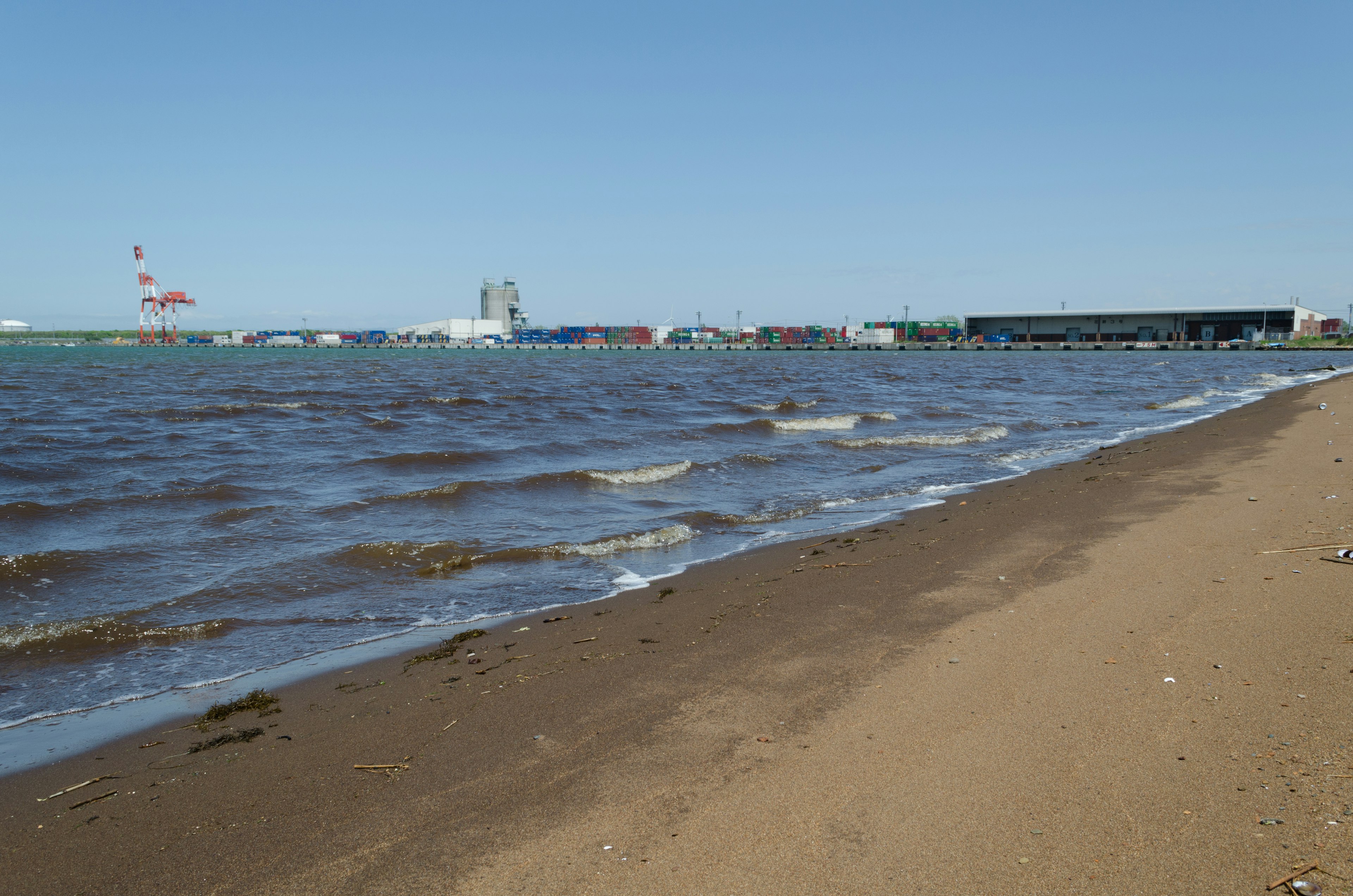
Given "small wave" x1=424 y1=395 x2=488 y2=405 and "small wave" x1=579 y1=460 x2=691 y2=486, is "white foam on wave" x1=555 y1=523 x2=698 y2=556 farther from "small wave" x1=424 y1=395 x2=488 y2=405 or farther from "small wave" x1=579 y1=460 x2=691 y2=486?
"small wave" x1=424 y1=395 x2=488 y2=405

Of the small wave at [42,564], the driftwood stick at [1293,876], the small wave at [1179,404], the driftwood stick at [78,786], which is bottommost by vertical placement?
the small wave at [42,564]

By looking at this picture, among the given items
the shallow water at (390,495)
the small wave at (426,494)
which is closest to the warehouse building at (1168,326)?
the shallow water at (390,495)

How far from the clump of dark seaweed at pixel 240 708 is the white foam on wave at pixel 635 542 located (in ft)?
12.1

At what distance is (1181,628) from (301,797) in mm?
4080

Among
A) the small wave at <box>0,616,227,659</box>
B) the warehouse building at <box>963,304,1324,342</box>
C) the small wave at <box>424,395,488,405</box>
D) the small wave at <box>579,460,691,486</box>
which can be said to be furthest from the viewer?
the warehouse building at <box>963,304,1324,342</box>

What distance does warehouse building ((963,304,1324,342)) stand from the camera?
96875 mm

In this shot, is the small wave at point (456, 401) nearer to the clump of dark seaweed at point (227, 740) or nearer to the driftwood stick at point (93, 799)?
the clump of dark seaweed at point (227, 740)

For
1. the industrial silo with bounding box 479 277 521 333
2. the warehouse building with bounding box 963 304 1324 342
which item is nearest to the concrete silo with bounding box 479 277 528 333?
the industrial silo with bounding box 479 277 521 333

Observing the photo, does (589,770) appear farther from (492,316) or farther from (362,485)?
(492,316)

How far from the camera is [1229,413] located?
18.6 metres

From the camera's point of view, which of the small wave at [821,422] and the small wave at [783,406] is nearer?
the small wave at [821,422]

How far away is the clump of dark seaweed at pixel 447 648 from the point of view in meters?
4.74

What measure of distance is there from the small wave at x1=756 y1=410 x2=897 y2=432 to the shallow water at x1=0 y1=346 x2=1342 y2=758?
108 millimetres

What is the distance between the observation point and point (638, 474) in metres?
12.0
